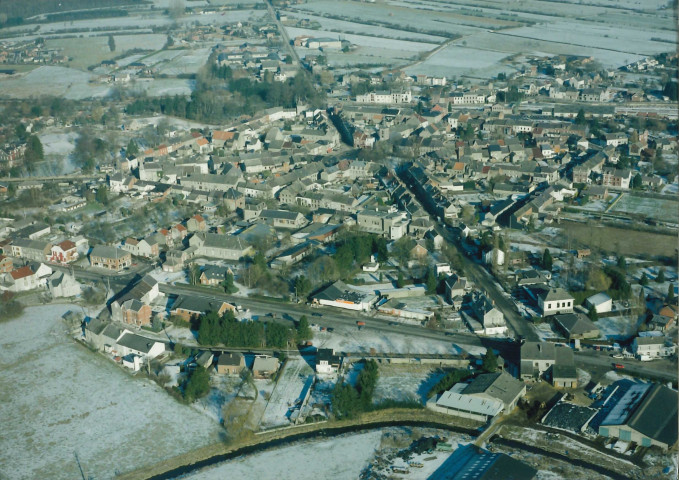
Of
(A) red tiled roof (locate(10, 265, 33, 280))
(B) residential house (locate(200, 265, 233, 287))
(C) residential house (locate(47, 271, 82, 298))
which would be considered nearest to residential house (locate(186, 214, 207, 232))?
(B) residential house (locate(200, 265, 233, 287))

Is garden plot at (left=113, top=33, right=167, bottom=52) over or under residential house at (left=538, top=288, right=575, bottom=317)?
over

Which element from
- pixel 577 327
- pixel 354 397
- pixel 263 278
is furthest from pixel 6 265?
pixel 577 327

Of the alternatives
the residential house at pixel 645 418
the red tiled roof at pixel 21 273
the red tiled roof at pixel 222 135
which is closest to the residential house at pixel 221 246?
the red tiled roof at pixel 21 273

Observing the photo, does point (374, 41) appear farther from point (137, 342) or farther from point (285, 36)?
point (137, 342)

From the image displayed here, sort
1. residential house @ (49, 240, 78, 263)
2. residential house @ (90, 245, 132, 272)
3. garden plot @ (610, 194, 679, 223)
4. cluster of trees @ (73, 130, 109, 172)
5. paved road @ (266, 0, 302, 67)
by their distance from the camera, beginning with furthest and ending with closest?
paved road @ (266, 0, 302, 67) < cluster of trees @ (73, 130, 109, 172) < garden plot @ (610, 194, 679, 223) < residential house @ (49, 240, 78, 263) < residential house @ (90, 245, 132, 272)

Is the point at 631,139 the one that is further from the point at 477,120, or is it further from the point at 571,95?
the point at 571,95

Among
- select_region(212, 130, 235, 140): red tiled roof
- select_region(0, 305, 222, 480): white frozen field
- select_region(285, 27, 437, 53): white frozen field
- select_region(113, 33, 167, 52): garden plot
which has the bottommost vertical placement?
select_region(0, 305, 222, 480): white frozen field

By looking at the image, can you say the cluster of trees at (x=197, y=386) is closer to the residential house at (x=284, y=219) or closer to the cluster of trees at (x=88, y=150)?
the residential house at (x=284, y=219)

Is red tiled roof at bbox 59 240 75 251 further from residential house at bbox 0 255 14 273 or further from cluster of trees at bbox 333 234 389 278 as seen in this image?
cluster of trees at bbox 333 234 389 278
